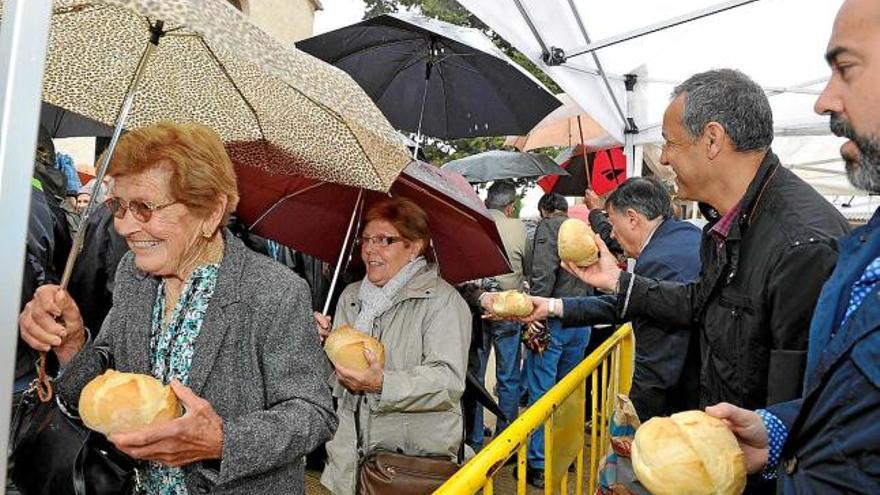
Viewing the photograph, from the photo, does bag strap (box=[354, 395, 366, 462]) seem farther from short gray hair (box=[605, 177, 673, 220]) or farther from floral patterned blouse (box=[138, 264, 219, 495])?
short gray hair (box=[605, 177, 673, 220])

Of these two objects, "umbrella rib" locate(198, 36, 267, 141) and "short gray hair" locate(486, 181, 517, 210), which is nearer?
"umbrella rib" locate(198, 36, 267, 141)

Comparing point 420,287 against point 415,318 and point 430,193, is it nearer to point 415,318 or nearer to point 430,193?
point 415,318

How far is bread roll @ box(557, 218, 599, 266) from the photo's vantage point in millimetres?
3434

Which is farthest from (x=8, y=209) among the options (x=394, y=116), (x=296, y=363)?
(x=394, y=116)

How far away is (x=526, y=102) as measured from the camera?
4770 mm

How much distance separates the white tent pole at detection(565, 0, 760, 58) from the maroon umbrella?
7.57ft

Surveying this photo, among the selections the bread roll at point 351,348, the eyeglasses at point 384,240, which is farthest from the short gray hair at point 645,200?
the bread roll at point 351,348

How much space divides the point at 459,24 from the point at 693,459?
1988 centimetres

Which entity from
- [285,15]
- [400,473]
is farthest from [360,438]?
[285,15]

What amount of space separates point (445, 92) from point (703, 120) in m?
2.81

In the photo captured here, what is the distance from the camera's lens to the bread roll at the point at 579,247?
3434 mm

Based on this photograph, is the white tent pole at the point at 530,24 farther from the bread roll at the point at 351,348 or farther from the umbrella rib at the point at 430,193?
the bread roll at the point at 351,348

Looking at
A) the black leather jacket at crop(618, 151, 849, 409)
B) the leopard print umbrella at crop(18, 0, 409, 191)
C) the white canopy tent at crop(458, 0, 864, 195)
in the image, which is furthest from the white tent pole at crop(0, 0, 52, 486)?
the white canopy tent at crop(458, 0, 864, 195)

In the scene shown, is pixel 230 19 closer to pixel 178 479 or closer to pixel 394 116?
pixel 178 479
